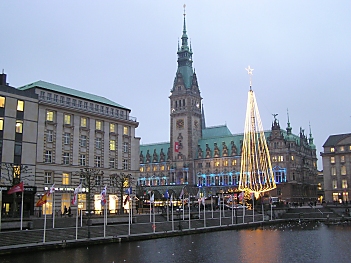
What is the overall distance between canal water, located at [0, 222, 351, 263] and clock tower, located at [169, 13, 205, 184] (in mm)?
128533

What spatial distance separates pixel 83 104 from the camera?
93.1m

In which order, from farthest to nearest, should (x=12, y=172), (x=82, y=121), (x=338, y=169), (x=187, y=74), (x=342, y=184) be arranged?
(x=187, y=74)
(x=338, y=169)
(x=342, y=184)
(x=82, y=121)
(x=12, y=172)

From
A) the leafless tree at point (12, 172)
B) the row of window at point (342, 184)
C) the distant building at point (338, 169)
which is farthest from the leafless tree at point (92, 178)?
the row of window at point (342, 184)

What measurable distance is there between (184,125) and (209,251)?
469 feet

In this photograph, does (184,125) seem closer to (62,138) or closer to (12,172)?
(62,138)

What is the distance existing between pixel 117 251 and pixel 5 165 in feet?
118

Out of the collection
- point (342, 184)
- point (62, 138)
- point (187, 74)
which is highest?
point (187, 74)

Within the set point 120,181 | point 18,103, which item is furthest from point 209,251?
point 120,181

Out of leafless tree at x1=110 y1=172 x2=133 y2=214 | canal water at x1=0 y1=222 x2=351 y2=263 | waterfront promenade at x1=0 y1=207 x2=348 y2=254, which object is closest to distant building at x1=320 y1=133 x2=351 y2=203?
waterfront promenade at x1=0 y1=207 x2=348 y2=254

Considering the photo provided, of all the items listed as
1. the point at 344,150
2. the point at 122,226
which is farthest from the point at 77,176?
the point at 344,150

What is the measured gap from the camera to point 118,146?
326ft

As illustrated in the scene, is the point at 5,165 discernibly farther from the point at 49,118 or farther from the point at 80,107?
the point at 80,107

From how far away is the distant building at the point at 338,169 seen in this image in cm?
14662

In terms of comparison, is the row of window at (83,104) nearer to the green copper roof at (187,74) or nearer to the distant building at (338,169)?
the distant building at (338,169)
